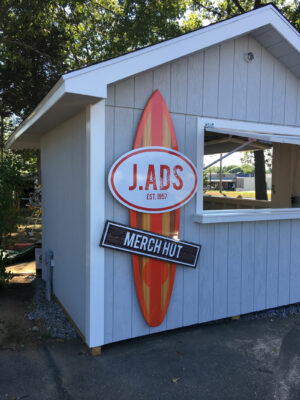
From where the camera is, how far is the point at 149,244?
340 cm

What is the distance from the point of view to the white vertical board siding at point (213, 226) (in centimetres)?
329

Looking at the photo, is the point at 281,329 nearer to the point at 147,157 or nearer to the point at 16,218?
the point at 147,157

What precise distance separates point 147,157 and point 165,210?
2.00 ft

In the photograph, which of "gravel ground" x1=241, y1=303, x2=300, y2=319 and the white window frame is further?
"gravel ground" x1=241, y1=303, x2=300, y2=319

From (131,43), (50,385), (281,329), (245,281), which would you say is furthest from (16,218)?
(131,43)

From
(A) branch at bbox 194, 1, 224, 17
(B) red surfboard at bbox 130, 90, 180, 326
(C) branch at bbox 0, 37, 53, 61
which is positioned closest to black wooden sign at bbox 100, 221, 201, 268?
(B) red surfboard at bbox 130, 90, 180, 326

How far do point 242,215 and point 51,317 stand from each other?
2782 mm

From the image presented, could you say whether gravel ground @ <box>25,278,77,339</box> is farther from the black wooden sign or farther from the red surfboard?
the black wooden sign

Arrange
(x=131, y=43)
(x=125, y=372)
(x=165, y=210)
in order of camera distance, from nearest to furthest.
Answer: (x=125, y=372), (x=165, y=210), (x=131, y=43)

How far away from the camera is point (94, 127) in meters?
3.08

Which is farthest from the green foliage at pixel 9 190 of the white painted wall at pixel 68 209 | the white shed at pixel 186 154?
the white shed at pixel 186 154

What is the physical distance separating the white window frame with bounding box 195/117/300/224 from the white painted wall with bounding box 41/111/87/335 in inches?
52.2

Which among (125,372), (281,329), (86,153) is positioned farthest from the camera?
(281,329)

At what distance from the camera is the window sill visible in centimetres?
364
